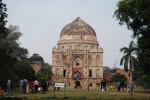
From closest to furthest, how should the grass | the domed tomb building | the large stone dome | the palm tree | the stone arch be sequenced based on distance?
the grass < the palm tree < the domed tomb building < the stone arch < the large stone dome

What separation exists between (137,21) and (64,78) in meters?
50.8

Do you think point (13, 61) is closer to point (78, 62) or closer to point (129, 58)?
point (129, 58)

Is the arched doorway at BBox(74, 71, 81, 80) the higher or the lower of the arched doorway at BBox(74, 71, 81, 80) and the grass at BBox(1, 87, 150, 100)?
the higher

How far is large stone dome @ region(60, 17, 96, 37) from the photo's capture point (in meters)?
84.2

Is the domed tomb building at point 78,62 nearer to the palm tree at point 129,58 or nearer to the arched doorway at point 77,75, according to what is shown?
the arched doorway at point 77,75

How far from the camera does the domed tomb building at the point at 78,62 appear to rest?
78562 mm

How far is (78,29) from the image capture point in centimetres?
8444

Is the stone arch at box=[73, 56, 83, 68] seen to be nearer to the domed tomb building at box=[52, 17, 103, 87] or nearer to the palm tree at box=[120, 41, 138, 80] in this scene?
the domed tomb building at box=[52, 17, 103, 87]

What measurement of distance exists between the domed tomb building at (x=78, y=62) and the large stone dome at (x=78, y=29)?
31.8 inches

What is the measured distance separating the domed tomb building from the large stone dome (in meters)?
0.81

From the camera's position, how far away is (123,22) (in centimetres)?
3095

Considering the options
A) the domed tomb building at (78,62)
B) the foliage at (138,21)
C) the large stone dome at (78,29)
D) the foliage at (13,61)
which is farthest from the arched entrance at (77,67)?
the foliage at (138,21)

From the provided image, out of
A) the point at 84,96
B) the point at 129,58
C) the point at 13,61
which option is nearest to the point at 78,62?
the point at 129,58

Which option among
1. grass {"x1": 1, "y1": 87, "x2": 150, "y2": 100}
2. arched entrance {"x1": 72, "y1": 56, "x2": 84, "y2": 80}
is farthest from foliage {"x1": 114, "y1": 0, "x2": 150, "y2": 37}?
arched entrance {"x1": 72, "y1": 56, "x2": 84, "y2": 80}
